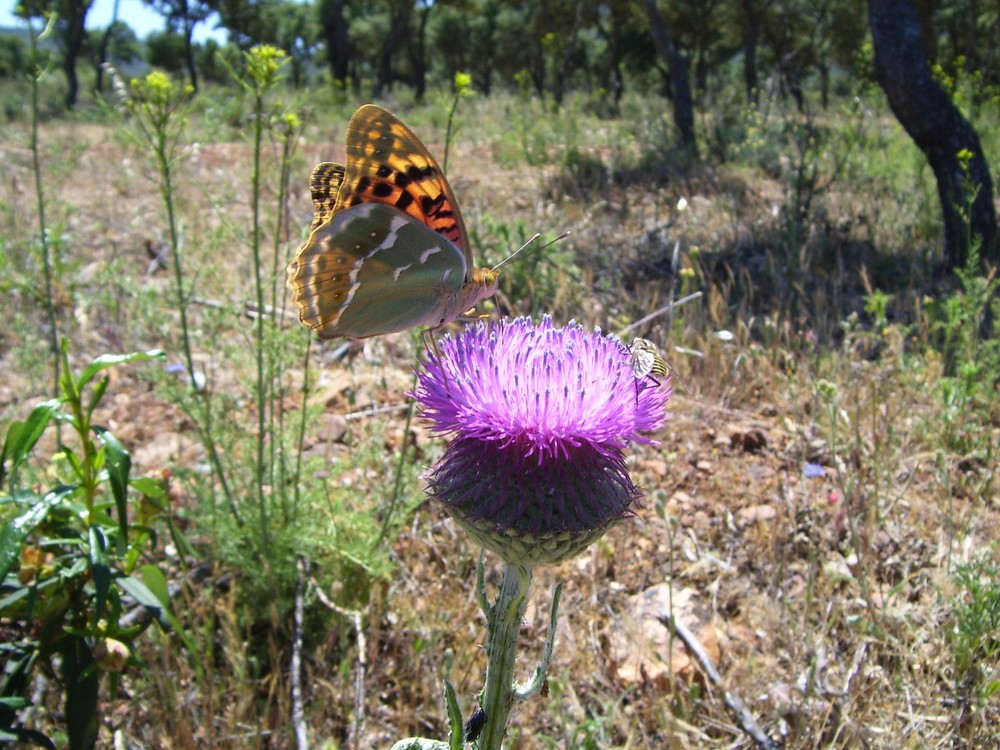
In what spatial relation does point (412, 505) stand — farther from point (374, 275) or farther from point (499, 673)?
point (499, 673)

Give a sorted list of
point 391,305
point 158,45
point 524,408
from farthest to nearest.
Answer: point 158,45
point 391,305
point 524,408

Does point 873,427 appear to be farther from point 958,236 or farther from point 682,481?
point 958,236

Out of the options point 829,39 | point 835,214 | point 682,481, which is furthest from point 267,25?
point 682,481

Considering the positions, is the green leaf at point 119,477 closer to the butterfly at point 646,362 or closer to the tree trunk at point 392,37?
the butterfly at point 646,362

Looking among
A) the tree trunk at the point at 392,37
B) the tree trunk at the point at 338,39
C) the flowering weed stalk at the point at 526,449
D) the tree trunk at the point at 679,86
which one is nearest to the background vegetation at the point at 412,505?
the flowering weed stalk at the point at 526,449

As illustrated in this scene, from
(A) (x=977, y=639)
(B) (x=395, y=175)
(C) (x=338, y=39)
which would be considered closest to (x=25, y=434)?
(B) (x=395, y=175)

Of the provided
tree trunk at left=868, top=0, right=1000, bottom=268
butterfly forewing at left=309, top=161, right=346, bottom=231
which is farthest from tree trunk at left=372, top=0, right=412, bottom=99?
butterfly forewing at left=309, top=161, right=346, bottom=231
